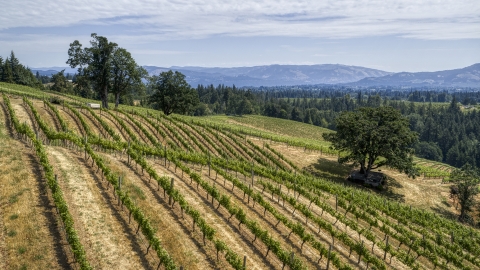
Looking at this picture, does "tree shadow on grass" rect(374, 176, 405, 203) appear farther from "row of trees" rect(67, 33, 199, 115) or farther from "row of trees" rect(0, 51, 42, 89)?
"row of trees" rect(0, 51, 42, 89)

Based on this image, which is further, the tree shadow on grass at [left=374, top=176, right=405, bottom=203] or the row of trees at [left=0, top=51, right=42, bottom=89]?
the row of trees at [left=0, top=51, right=42, bottom=89]

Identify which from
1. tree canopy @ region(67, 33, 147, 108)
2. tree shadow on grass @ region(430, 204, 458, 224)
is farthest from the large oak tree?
tree shadow on grass @ region(430, 204, 458, 224)

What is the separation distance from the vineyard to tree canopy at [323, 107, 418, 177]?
32.3 ft

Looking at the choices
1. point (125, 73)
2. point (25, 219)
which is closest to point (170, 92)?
point (125, 73)

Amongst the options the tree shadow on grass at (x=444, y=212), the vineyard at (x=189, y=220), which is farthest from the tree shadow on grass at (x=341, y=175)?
the vineyard at (x=189, y=220)

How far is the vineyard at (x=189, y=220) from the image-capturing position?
20156mm

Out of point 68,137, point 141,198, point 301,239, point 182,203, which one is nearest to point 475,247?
point 301,239

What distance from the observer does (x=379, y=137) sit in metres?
47.2

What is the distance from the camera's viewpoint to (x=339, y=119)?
174ft

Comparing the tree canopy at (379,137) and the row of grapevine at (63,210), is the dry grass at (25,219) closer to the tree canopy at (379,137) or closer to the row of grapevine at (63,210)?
the row of grapevine at (63,210)

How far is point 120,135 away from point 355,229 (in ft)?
110

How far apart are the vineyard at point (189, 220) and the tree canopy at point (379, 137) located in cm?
985

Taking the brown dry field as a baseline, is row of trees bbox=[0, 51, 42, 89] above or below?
above

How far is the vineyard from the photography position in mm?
20156
